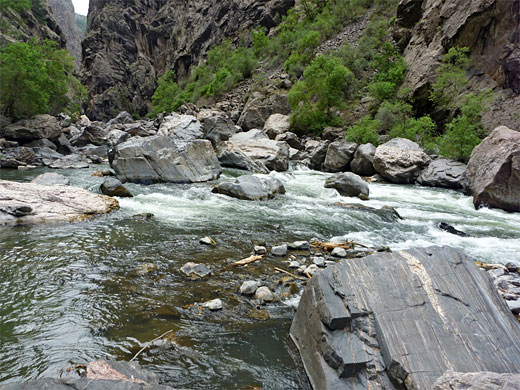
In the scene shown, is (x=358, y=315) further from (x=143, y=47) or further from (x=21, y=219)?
(x=143, y=47)

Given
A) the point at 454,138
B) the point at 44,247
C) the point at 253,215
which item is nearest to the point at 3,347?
the point at 44,247

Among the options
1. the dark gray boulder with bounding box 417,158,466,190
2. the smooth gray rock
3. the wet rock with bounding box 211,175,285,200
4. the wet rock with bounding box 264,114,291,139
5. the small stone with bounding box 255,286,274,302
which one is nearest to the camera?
the small stone with bounding box 255,286,274,302

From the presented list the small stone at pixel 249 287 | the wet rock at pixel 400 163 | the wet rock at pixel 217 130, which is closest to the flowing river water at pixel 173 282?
the small stone at pixel 249 287

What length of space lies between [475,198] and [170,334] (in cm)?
1155

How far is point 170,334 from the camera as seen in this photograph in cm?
348

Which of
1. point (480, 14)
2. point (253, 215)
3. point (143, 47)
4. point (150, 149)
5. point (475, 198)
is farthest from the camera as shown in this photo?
point (143, 47)

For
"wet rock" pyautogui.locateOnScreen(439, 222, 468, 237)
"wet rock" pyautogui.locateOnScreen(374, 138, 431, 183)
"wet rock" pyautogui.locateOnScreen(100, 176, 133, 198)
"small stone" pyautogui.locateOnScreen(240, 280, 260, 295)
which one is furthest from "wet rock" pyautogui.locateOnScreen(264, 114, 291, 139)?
"small stone" pyautogui.locateOnScreen(240, 280, 260, 295)

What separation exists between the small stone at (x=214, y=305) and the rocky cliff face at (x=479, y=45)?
1783cm

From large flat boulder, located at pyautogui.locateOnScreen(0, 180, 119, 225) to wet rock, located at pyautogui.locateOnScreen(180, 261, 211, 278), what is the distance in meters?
4.29

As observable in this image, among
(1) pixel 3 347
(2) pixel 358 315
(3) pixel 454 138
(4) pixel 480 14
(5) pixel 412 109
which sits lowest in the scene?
(1) pixel 3 347

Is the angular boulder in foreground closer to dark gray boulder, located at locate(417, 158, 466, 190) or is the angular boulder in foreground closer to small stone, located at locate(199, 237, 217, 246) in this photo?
small stone, located at locate(199, 237, 217, 246)

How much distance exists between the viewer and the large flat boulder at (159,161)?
480 inches

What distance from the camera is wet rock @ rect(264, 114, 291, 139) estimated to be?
1043 inches

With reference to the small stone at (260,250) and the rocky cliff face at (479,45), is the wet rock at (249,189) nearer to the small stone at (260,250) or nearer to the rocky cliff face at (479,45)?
the small stone at (260,250)
